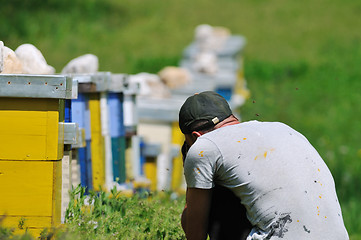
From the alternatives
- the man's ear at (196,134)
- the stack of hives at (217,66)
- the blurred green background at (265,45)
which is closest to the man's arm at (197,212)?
the man's ear at (196,134)

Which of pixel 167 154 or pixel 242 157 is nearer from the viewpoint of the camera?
pixel 242 157

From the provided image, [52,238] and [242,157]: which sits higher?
[242,157]

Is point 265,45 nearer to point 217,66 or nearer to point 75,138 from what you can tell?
point 217,66

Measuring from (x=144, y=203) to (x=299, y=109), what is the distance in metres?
10.1

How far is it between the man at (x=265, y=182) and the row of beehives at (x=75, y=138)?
82 centimetres

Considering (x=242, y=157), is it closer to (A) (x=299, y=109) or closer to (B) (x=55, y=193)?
(B) (x=55, y=193)

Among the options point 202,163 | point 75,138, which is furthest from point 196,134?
point 75,138

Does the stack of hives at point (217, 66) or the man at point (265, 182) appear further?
the stack of hives at point (217, 66)

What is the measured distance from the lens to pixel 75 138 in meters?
3.50

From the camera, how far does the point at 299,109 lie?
13562 mm

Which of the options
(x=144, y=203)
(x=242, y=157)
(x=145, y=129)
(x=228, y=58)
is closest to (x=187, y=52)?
(x=228, y=58)

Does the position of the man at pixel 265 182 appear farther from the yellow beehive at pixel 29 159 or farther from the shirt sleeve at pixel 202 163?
the yellow beehive at pixel 29 159

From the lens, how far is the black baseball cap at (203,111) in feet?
10.3

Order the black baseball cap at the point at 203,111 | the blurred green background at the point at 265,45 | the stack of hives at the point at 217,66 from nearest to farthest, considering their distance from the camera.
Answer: the black baseball cap at the point at 203,111 → the stack of hives at the point at 217,66 → the blurred green background at the point at 265,45
